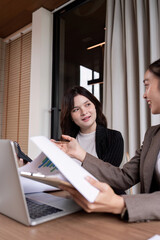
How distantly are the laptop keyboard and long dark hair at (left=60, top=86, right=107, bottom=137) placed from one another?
3.92 ft

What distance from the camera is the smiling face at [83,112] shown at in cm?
180

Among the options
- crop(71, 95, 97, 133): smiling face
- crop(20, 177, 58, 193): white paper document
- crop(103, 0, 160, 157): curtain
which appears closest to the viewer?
crop(20, 177, 58, 193): white paper document

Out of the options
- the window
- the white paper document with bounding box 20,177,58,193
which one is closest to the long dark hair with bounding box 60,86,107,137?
the window

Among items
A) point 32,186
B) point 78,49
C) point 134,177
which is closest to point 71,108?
point 134,177

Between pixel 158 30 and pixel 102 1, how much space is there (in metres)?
1.06

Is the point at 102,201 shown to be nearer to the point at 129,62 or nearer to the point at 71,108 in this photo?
the point at 71,108

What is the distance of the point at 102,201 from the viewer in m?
0.56

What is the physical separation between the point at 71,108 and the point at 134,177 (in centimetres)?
94

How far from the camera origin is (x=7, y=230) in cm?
54

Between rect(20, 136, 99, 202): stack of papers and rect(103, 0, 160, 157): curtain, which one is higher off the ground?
rect(103, 0, 160, 157): curtain

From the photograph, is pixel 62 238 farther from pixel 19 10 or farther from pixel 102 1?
pixel 19 10

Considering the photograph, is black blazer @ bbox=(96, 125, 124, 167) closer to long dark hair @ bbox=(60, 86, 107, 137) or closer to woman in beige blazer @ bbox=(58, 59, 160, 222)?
long dark hair @ bbox=(60, 86, 107, 137)

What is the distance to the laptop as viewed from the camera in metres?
0.53

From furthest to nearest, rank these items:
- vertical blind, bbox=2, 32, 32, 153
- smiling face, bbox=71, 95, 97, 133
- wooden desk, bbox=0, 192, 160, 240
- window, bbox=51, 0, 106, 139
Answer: vertical blind, bbox=2, 32, 32, 153 < window, bbox=51, 0, 106, 139 < smiling face, bbox=71, 95, 97, 133 < wooden desk, bbox=0, 192, 160, 240
